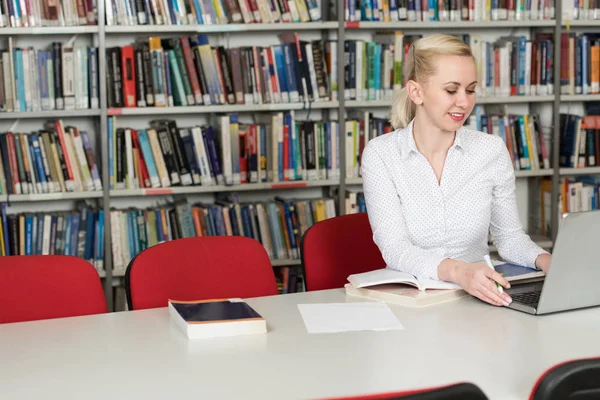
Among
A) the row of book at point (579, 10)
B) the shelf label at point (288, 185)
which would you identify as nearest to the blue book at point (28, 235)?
the shelf label at point (288, 185)

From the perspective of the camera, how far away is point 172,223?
3680mm

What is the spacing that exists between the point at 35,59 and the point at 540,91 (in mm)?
2269

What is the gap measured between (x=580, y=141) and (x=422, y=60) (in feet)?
6.59

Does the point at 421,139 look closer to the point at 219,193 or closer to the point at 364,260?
the point at 364,260

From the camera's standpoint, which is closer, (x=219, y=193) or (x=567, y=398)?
(x=567, y=398)

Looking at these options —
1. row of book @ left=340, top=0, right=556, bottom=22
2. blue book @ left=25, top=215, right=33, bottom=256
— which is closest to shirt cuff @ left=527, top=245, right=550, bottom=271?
row of book @ left=340, top=0, right=556, bottom=22

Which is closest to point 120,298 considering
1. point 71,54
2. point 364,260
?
point 71,54

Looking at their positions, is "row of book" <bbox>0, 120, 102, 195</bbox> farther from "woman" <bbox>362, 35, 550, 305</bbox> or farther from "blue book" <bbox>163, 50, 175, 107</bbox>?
"woman" <bbox>362, 35, 550, 305</bbox>

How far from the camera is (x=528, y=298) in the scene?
6.25 feet

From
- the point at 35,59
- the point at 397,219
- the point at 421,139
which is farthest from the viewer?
the point at 35,59

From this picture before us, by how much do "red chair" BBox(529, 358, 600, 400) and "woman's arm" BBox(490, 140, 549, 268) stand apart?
1148mm

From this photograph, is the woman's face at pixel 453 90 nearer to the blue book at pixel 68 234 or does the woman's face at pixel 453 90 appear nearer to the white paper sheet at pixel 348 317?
the white paper sheet at pixel 348 317

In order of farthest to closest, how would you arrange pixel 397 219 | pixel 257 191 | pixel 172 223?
pixel 257 191
pixel 172 223
pixel 397 219

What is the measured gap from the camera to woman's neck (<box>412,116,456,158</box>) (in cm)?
233
